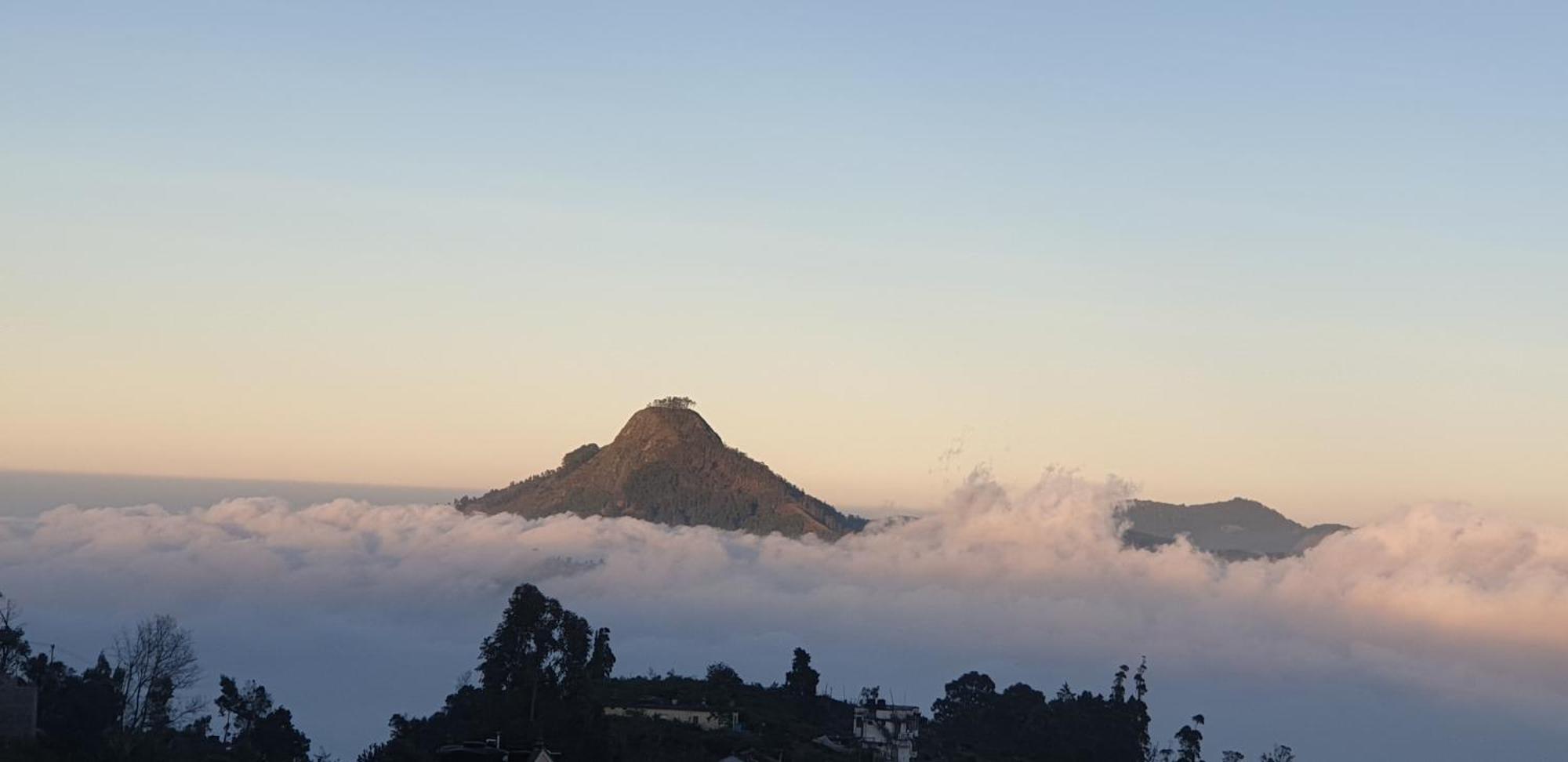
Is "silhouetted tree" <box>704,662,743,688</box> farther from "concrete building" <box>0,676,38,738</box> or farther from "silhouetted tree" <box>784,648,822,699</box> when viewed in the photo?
"concrete building" <box>0,676,38,738</box>

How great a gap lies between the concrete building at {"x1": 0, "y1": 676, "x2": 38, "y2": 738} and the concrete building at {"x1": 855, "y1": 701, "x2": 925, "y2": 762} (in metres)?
51.2

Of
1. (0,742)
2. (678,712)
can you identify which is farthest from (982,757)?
Answer: (0,742)

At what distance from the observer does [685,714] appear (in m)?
117

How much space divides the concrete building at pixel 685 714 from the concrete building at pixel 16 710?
140 ft

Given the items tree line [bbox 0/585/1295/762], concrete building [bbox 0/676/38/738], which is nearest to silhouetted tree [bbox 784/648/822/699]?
tree line [bbox 0/585/1295/762]

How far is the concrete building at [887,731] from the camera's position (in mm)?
119488

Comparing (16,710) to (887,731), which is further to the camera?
(887,731)

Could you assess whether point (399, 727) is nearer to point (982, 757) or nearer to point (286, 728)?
point (286, 728)

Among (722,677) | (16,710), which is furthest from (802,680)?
(16,710)

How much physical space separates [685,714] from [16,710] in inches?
1986

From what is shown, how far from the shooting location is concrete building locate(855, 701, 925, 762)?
392 ft

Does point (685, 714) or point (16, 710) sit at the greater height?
point (16, 710)

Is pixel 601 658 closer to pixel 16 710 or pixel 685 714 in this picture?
pixel 685 714

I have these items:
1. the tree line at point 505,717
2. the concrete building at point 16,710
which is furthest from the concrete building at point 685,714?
the concrete building at point 16,710
